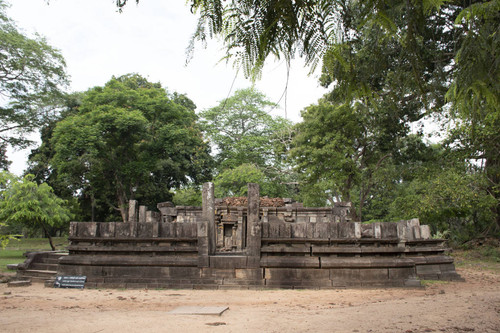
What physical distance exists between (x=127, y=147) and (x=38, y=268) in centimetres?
1425

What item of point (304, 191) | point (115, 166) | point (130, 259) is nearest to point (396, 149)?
point (304, 191)

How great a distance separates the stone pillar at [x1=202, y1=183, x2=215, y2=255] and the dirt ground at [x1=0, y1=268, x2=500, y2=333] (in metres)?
1.26

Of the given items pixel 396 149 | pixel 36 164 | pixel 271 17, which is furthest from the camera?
pixel 36 164

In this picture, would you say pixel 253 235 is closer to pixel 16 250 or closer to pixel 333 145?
pixel 333 145

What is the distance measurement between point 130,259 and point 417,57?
8.12 meters

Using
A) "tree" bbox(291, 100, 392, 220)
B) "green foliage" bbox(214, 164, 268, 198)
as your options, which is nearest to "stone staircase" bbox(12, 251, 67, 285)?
"tree" bbox(291, 100, 392, 220)

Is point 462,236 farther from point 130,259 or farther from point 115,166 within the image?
point 115,166

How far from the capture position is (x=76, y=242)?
31.4 feet

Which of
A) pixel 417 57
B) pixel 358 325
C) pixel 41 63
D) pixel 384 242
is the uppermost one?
pixel 41 63

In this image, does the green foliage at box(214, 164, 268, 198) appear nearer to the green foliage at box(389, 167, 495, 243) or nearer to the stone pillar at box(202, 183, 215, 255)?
the green foliage at box(389, 167, 495, 243)

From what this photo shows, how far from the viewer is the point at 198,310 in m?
5.90

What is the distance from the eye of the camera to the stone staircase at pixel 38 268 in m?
10.6

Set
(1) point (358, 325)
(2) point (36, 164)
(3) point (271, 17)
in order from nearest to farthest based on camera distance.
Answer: (3) point (271, 17) < (1) point (358, 325) < (2) point (36, 164)

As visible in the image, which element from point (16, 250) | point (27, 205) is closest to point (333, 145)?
point (27, 205)
